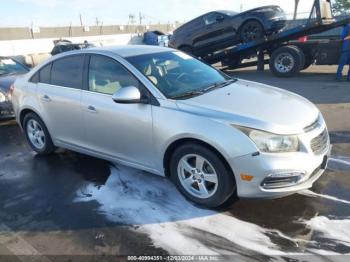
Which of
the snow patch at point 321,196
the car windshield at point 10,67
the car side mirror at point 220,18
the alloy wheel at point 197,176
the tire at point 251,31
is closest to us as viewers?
the alloy wheel at point 197,176

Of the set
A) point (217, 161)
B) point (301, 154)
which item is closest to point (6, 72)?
point (217, 161)

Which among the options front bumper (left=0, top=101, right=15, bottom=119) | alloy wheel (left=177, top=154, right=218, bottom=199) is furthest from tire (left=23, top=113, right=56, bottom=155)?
alloy wheel (left=177, top=154, right=218, bottom=199)

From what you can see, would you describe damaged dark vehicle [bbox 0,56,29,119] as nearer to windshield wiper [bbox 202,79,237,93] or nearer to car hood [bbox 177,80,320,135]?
windshield wiper [bbox 202,79,237,93]

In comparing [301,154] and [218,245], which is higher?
[301,154]

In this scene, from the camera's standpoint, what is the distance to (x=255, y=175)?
11.3ft

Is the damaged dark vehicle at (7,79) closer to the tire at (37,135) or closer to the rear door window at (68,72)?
the tire at (37,135)

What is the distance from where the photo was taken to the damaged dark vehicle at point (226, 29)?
1268 centimetres

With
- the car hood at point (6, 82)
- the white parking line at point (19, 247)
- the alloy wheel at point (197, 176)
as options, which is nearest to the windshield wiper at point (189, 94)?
the alloy wheel at point (197, 176)

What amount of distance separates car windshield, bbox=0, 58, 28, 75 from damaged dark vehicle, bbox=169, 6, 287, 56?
Result: 693 centimetres

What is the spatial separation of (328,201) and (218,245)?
1397 millimetres

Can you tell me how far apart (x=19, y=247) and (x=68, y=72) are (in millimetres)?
2450

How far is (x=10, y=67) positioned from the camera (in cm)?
912

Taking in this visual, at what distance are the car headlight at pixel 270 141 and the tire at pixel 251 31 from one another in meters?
10.2

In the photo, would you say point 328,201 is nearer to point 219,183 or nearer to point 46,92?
point 219,183
